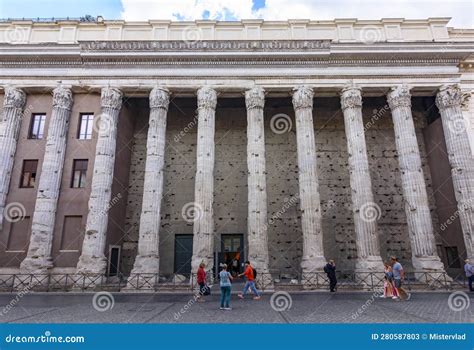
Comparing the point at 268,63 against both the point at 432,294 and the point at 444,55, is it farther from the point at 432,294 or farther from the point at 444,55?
the point at 432,294

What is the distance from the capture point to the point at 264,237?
15703 mm

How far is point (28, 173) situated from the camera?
1720cm

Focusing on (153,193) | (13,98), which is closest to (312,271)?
(153,193)

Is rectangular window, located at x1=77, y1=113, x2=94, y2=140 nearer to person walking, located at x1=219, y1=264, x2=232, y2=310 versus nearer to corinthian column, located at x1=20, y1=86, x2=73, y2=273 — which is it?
corinthian column, located at x1=20, y1=86, x2=73, y2=273

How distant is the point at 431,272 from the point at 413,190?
409 cm

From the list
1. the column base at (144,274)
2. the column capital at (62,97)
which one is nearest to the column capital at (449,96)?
the column base at (144,274)

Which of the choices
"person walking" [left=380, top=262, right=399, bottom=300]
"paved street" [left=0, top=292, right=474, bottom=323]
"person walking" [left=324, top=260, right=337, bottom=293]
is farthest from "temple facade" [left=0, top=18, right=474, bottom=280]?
"paved street" [left=0, top=292, right=474, bottom=323]

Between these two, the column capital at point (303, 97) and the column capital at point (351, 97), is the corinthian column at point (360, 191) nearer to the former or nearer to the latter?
the column capital at point (351, 97)

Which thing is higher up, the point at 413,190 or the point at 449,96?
the point at 449,96

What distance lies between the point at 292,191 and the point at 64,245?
13739mm

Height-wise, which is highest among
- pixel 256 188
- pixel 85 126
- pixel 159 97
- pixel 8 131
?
pixel 159 97

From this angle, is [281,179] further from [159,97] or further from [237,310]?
[237,310]

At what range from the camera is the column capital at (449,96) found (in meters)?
17.3
